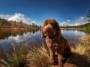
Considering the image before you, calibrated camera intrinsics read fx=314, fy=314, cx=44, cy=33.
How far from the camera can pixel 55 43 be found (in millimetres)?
2988

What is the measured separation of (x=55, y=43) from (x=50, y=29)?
0.18 metres

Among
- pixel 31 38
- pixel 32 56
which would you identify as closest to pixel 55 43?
pixel 32 56

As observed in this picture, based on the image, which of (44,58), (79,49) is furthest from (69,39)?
(44,58)

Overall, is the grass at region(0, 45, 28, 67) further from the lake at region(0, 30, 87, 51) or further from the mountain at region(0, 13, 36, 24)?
the mountain at region(0, 13, 36, 24)

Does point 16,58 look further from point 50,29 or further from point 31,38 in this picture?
point 50,29

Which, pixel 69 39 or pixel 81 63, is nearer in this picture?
pixel 81 63

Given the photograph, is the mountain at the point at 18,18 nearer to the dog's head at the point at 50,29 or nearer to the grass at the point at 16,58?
the grass at the point at 16,58

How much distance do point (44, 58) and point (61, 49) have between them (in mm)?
337

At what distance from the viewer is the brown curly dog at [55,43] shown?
2.90 metres

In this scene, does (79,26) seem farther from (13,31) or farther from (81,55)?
(13,31)

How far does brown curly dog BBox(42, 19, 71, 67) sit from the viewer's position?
290 cm

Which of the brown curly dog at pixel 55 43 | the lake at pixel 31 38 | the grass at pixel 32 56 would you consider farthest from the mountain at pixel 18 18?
the brown curly dog at pixel 55 43

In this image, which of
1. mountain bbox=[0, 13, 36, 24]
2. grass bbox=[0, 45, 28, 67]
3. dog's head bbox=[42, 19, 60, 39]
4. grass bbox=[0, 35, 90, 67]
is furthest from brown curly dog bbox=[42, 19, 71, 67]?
mountain bbox=[0, 13, 36, 24]

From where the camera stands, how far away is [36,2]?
3529mm
